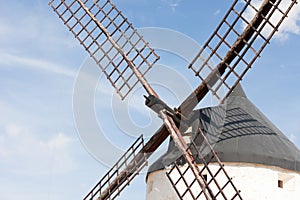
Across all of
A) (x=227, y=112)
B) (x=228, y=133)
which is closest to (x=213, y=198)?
(x=228, y=133)

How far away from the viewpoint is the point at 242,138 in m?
7.67

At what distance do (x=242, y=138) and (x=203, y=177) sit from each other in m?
1.11

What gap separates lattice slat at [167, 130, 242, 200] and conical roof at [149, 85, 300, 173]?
14 cm

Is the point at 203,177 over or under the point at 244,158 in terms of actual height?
under

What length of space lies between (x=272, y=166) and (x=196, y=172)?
4.19 ft

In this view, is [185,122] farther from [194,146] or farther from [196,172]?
[196,172]

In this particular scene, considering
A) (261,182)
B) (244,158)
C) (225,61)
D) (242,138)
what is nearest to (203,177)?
(244,158)

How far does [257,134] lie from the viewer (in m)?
7.82

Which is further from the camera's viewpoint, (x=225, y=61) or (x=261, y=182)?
(x=225, y=61)

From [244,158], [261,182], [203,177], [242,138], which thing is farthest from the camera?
[242,138]

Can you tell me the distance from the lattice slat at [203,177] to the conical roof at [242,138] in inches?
5.6

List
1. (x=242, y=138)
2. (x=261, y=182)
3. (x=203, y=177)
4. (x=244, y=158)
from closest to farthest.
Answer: (x=203, y=177)
(x=261, y=182)
(x=244, y=158)
(x=242, y=138)

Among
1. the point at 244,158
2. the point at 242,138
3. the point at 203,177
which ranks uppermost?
the point at 242,138

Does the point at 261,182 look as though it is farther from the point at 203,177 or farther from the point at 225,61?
the point at 225,61
